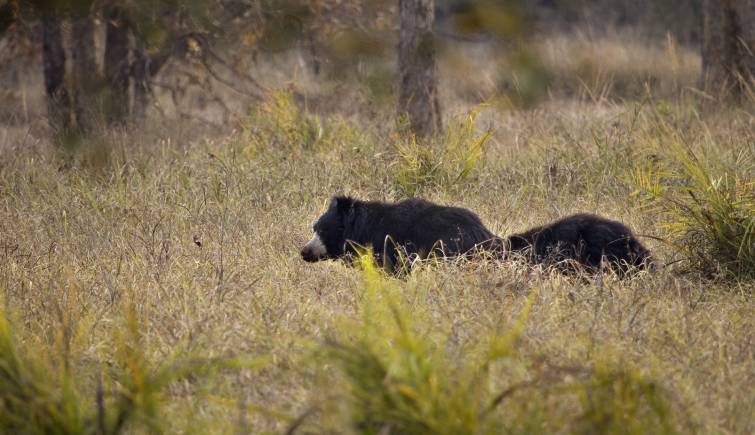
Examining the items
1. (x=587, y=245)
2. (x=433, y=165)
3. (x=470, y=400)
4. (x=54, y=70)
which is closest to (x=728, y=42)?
(x=433, y=165)

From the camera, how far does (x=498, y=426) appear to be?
2.89 meters

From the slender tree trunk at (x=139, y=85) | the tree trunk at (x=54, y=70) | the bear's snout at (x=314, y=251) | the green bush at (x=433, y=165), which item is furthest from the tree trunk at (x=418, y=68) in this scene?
the slender tree trunk at (x=139, y=85)

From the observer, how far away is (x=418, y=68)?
8586 millimetres

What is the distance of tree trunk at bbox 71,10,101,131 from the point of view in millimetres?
8852

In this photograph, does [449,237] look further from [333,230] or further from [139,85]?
[139,85]

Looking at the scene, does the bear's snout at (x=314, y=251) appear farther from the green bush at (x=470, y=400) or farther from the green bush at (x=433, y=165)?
the green bush at (x=470, y=400)

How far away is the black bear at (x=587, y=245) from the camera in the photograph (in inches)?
196

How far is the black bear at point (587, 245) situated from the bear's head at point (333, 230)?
3.41ft

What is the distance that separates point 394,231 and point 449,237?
380 millimetres

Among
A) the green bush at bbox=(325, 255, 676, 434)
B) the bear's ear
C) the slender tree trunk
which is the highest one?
the green bush at bbox=(325, 255, 676, 434)

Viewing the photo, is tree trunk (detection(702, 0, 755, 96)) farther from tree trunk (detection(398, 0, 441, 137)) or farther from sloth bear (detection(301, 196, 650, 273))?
sloth bear (detection(301, 196, 650, 273))

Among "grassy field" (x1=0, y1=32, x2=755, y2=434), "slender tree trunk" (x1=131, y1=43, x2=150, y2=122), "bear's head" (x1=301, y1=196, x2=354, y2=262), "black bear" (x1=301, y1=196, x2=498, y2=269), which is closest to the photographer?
"grassy field" (x1=0, y1=32, x2=755, y2=434)

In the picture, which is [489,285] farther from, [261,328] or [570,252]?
[261,328]

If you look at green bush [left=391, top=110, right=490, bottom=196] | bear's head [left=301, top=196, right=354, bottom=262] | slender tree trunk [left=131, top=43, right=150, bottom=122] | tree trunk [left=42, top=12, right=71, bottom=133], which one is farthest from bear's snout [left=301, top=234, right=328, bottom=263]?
slender tree trunk [left=131, top=43, right=150, bottom=122]
